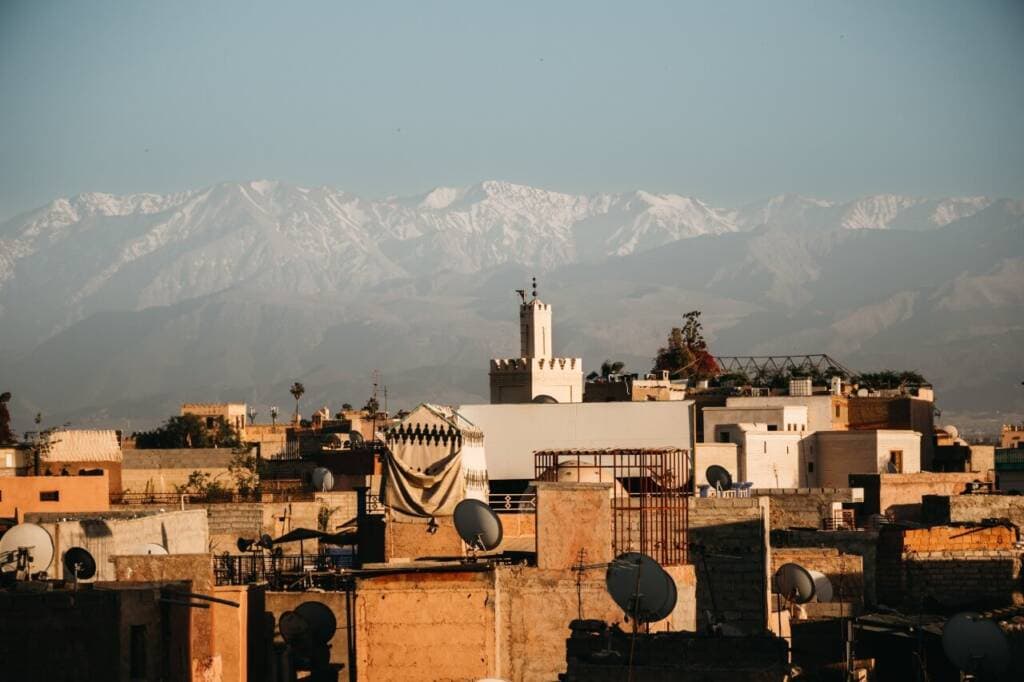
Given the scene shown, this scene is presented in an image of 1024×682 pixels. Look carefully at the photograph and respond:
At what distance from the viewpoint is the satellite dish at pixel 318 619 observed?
25859mm

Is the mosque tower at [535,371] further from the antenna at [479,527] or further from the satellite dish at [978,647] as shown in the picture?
the satellite dish at [978,647]

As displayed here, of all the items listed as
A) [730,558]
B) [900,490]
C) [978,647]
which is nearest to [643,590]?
[978,647]

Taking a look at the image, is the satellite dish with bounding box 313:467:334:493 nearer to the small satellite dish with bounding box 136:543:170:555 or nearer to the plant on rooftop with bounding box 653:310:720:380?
the small satellite dish with bounding box 136:543:170:555

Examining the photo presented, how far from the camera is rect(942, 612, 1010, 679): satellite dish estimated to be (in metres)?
23.0

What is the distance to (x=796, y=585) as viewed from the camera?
27.6 metres

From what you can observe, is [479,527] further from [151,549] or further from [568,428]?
[568,428]

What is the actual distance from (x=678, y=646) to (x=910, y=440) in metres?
44.1

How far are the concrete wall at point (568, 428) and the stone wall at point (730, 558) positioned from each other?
23.7 metres

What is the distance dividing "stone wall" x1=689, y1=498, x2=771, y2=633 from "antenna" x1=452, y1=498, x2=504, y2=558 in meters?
2.96

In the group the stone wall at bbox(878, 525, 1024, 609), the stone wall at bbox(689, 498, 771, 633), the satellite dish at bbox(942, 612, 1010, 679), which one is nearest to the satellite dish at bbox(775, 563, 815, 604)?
the stone wall at bbox(689, 498, 771, 633)

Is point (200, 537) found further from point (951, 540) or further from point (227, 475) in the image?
point (227, 475)

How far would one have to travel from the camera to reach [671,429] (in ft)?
174

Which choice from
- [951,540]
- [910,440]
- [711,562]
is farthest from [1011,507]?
[910,440]

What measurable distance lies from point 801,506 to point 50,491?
1478cm
